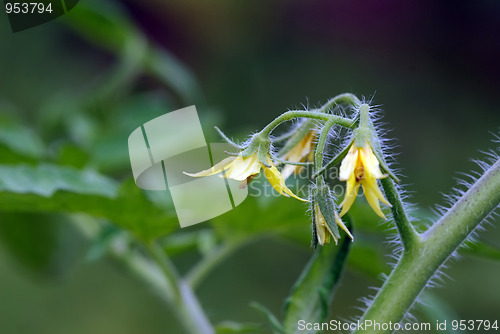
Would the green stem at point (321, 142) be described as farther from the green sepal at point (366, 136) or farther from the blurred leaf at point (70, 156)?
the blurred leaf at point (70, 156)

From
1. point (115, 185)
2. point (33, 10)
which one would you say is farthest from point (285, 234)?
point (33, 10)

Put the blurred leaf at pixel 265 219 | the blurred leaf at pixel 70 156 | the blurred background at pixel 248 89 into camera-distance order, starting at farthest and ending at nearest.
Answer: the blurred background at pixel 248 89 → the blurred leaf at pixel 70 156 → the blurred leaf at pixel 265 219

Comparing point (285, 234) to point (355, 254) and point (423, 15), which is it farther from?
point (423, 15)

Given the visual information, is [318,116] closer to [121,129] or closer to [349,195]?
[349,195]

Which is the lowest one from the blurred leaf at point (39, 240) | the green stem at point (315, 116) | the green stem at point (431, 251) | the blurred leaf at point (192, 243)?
the blurred leaf at point (39, 240)

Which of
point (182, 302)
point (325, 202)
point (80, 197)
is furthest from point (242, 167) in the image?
point (182, 302)

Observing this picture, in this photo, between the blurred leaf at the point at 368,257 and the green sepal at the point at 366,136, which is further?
the blurred leaf at the point at 368,257

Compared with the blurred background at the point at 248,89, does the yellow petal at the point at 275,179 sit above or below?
above

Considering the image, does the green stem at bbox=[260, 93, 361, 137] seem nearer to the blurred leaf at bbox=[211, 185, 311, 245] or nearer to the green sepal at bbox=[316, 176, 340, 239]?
the green sepal at bbox=[316, 176, 340, 239]

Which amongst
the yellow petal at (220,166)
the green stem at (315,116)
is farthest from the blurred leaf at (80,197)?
the green stem at (315,116)
